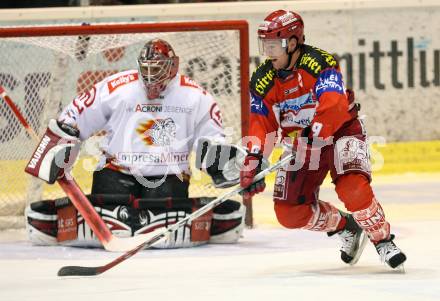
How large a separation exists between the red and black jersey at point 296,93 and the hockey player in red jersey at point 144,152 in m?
0.88

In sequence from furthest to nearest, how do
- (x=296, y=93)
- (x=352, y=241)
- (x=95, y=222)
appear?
(x=95, y=222) → (x=352, y=241) → (x=296, y=93)

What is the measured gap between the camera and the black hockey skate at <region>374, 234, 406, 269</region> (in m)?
5.43

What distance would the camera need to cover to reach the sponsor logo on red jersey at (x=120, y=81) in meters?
6.61

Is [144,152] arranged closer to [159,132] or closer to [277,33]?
[159,132]

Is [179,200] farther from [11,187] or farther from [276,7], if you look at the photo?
[276,7]

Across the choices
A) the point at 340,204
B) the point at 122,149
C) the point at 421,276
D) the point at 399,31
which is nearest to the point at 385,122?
the point at 399,31

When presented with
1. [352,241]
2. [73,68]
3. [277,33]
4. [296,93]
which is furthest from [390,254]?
[73,68]

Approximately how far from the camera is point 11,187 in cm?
707

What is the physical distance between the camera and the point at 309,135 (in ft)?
18.0

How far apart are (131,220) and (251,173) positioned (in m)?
1.12

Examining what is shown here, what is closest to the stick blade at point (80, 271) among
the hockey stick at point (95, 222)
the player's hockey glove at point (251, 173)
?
the player's hockey glove at point (251, 173)

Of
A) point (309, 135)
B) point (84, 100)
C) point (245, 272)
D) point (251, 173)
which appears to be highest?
point (84, 100)

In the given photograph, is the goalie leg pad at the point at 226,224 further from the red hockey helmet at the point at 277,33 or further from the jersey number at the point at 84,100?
the red hockey helmet at the point at 277,33

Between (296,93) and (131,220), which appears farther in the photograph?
(131,220)
